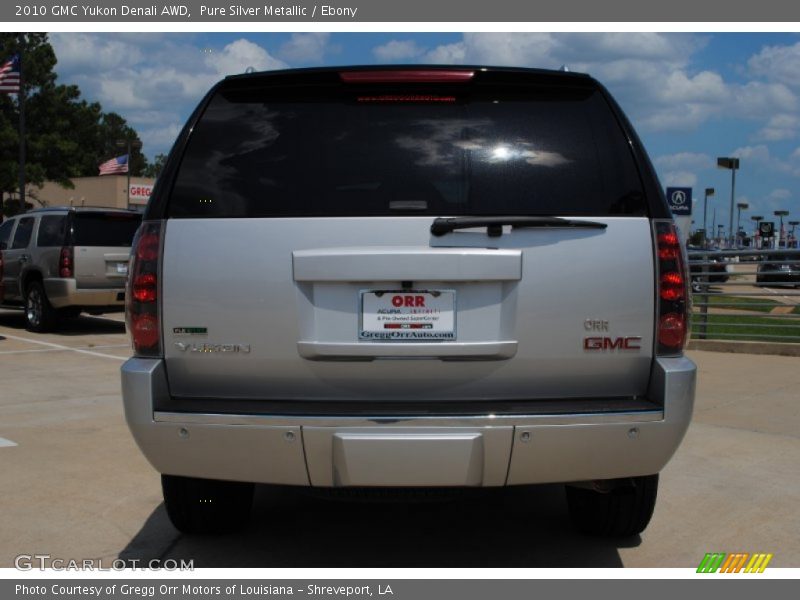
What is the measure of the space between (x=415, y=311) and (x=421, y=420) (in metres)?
0.40

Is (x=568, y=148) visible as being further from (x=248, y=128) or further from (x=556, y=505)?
(x=556, y=505)

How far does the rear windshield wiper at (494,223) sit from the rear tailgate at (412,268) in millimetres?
22

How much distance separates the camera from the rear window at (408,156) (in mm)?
3508

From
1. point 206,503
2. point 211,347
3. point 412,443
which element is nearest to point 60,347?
point 206,503

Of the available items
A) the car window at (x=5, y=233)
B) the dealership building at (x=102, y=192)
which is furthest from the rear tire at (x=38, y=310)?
the dealership building at (x=102, y=192)

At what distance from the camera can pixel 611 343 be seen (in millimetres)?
3457

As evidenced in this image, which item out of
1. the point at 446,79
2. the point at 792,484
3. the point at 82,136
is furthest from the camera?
the point at 82,136

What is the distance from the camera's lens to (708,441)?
6684mm

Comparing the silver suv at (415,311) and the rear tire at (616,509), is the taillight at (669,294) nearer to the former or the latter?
the silver suv at (415,311)

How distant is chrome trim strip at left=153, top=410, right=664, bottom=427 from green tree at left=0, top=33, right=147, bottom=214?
42682 millimetres

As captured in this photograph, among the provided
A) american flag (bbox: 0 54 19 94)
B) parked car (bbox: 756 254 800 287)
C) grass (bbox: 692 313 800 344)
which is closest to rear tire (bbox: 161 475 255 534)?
parked car (bbox: 756 254 800 287)

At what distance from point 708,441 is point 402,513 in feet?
9.43

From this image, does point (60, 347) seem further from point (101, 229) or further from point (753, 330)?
point (753, 330)
